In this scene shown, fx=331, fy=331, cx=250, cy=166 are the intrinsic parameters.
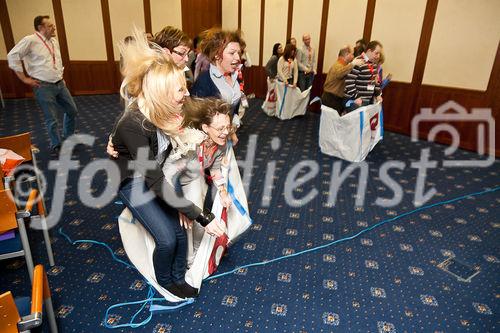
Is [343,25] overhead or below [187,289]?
overhead

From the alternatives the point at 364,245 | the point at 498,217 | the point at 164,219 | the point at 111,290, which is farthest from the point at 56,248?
the point at 498,217

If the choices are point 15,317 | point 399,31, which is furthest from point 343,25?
point 15,317

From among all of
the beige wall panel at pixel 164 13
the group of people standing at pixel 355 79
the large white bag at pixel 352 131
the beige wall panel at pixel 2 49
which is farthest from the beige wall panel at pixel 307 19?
the beige wall panel at pixel 2 49

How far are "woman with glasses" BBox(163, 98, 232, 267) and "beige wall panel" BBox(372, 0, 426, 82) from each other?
427cm

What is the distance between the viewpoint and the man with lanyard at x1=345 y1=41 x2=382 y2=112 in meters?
3.77

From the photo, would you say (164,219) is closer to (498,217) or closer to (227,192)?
(227,192)

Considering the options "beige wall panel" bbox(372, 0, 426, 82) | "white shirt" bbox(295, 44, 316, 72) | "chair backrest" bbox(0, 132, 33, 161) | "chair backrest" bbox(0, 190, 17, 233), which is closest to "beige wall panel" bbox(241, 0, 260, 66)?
"white shirt" bbox(295, 44, 316, 72)

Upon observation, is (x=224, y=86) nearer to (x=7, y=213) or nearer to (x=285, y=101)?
(x=7, y=213)

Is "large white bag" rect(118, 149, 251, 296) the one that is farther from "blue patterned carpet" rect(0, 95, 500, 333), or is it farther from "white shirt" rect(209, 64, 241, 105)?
"white shirt" rect(209, 64, 241, 105)

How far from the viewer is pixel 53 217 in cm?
268

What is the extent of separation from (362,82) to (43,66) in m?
→ 3.61

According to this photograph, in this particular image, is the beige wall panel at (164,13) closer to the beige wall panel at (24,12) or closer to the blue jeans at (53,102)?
the beige wall panel at (24,12)

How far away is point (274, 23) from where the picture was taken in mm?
7145

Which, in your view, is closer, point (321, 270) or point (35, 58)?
point (321, 270)
